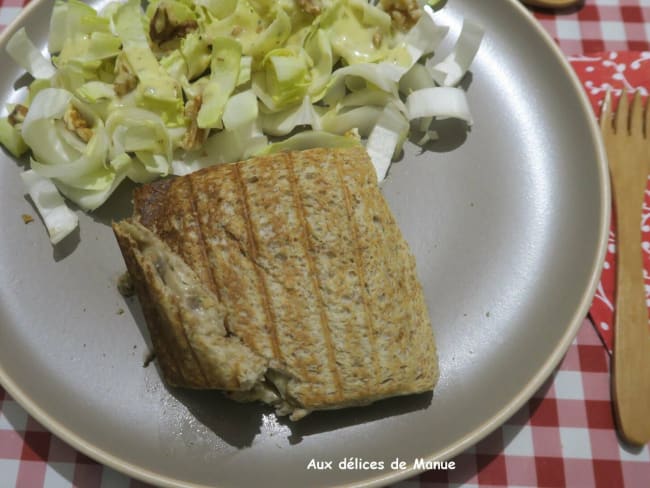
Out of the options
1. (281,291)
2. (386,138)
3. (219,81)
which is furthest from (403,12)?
(281,291)

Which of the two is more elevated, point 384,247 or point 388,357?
point 384,247

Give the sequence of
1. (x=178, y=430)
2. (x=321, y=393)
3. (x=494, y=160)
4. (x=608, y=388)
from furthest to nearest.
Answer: (x=494, y=160), (x=608, y=388), (x=178, y=430), (x=321, y=393)

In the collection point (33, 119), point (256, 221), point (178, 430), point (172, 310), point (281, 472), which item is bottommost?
point (281, 472)

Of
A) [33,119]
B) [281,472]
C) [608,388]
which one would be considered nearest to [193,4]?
[33,119]

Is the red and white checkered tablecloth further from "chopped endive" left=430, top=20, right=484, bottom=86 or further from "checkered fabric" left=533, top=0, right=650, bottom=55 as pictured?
"checkered fabric" left=533, top=0, right=650, bottom=55

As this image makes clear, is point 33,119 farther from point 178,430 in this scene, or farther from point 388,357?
point 388,357

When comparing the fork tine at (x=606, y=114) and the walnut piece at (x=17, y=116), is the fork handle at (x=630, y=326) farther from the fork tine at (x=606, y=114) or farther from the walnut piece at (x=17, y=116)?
the walnut piece at (x=17, y=116)

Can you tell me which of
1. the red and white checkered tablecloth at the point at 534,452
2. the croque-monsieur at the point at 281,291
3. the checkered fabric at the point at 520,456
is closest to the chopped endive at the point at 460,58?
the croque-monsieur at the point at 281,291

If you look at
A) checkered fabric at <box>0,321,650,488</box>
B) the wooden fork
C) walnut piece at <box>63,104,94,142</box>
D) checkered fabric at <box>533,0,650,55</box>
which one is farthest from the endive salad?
checkered fabric at <box>0,321,650,488</box>
